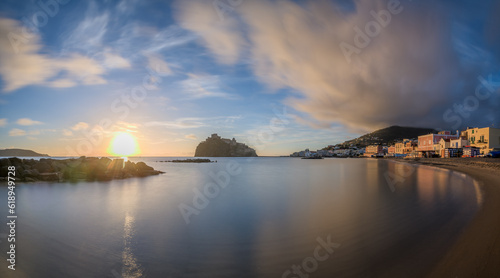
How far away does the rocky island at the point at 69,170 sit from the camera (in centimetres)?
2538

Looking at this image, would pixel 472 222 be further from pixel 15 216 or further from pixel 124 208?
pixel 15 216

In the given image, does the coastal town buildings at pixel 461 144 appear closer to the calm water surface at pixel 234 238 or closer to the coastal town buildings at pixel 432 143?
the coastal town buildings at pixel 432 143

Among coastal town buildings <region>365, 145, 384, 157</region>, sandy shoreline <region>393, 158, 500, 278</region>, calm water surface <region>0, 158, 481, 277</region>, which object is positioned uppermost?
coastal town buildings <region>365, 145, 384, 157</region>

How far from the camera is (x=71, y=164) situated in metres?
29.0

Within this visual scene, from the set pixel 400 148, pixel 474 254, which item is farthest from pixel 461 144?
pixel 474 254

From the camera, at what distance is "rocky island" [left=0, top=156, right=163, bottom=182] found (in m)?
25.4

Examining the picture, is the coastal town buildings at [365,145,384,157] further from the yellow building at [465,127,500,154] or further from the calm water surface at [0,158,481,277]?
the calm water surface at [0,158,481,277]

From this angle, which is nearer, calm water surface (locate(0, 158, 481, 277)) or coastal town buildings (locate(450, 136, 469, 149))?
calm water surface (locate(0, 158, 481, 277))

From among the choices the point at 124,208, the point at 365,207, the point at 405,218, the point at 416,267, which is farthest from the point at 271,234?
the point at 124,208

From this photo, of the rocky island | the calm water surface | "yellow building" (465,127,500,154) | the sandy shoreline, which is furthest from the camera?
"yellow building" (465,127,500,154)

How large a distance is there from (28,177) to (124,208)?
19006 mm

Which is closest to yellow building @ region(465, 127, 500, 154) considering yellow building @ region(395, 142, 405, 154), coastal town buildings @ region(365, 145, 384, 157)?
yellow building @ region(395, 142, 405, 154)

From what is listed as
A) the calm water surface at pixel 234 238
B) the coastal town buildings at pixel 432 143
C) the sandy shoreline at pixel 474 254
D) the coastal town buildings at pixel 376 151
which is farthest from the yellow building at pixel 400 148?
the sandy shoreline at pixel 474 254

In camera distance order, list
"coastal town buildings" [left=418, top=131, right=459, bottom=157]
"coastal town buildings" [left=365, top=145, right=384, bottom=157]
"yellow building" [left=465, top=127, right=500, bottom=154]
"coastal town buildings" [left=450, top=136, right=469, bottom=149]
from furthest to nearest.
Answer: "coastal town buildings" [left=365, top=145, right=384, bottom=157] < "coastal town buildings" [left=418, top=131, right=459, bottom=157] < "coastal town buildings" [left=450, top=136, right=469, bottom=149] < "yellow building" [left=465, top=127, right=500, bottom=154]
